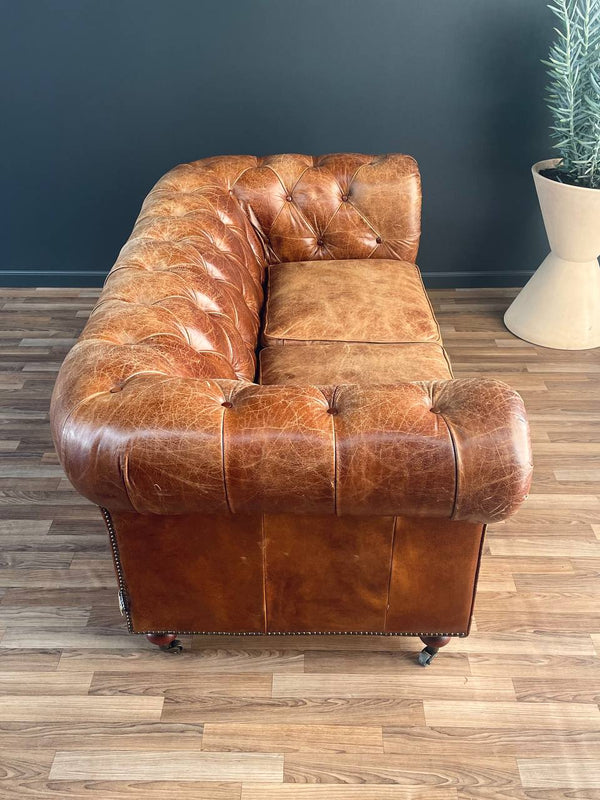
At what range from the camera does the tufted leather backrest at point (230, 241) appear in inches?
59.1

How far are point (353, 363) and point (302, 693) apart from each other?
81 cm

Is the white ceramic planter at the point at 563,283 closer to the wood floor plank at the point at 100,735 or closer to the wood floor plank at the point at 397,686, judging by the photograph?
the wood floor plank at the point at 397,686

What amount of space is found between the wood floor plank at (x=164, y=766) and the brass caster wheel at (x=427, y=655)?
14.7 inches

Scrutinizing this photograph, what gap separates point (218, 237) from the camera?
204 centimetres

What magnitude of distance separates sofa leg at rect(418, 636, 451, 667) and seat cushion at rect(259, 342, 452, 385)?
24.4 inches

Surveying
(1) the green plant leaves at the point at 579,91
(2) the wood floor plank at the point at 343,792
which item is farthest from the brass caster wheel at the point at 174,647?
(1) the green plant leaves at the point at 579,91

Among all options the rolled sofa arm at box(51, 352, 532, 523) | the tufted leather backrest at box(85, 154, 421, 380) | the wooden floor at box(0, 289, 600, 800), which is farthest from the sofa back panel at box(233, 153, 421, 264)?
the rolled sofa arm at box(51, 352, 532, 523)

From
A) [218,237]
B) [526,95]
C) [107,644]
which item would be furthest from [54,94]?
[107,644]

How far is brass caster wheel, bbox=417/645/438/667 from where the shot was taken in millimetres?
1615

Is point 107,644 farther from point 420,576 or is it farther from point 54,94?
point 54,94

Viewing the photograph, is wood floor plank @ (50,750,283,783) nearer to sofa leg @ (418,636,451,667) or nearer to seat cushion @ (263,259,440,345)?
sofa leg @ (418,636,451,667)

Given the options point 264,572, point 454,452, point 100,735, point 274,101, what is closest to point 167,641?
point 100,735

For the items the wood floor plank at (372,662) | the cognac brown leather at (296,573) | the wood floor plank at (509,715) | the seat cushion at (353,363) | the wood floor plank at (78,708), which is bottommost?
the wood floor plank at (78,708)

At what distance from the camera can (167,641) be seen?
1624 mm
